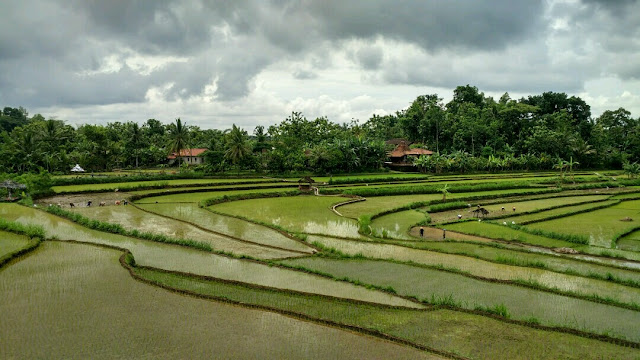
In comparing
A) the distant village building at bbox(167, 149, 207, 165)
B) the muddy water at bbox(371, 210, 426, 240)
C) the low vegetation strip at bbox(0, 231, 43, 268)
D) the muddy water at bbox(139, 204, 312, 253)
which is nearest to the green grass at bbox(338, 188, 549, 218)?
the muddy water at bbox(371, 210, 426, 240)

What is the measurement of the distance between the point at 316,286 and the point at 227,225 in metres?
8.54

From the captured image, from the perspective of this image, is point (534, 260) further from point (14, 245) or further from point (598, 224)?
point (14, 245)

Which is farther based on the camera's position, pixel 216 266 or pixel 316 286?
pixel 216 266

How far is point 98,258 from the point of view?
1203cm

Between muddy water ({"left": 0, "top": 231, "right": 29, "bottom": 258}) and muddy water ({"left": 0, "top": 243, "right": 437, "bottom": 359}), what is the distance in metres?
2.89

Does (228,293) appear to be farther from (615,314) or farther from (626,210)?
(626,210)

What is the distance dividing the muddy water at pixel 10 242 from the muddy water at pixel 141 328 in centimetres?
289

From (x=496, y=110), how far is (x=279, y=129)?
105 feet

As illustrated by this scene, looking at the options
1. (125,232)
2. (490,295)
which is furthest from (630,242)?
(125,232)

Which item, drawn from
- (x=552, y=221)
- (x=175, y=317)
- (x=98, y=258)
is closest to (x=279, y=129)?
(x=552, y=221)

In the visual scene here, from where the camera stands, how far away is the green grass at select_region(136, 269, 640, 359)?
718cm

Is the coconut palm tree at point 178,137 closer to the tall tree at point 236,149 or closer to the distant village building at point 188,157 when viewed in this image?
the tall tree at point 236,149

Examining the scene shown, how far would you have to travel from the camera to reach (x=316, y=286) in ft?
33.9

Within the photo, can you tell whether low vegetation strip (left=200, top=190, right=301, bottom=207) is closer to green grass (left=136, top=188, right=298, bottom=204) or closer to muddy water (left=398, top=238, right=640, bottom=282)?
green grass (left=136, top=188, right=298, bottom=204)
